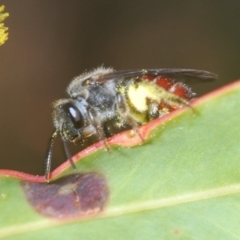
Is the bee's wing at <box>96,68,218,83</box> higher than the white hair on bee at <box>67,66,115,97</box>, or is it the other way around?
the white hair on bee at <box>67,66,115,97</box>

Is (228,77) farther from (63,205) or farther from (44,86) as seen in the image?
(63,205)

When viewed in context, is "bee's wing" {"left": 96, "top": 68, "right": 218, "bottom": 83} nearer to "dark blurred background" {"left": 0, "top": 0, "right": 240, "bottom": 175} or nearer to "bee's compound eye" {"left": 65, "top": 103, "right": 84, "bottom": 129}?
"bee's compound eye" {"left": 65, "top": 103, "right": 84, "bottom": 129}

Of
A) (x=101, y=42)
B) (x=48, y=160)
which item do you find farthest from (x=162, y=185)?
(x=101, y=42)

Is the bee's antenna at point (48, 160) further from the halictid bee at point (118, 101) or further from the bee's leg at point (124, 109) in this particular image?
the bee's leg at point (124, 109)

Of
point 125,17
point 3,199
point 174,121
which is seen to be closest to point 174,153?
point 174,121

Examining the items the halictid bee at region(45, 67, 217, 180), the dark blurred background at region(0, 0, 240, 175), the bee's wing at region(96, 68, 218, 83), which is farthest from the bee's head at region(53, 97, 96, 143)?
the dark blurred background at region(0, 0, 240, 175)

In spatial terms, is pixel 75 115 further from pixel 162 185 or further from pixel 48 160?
pixel 162 185
